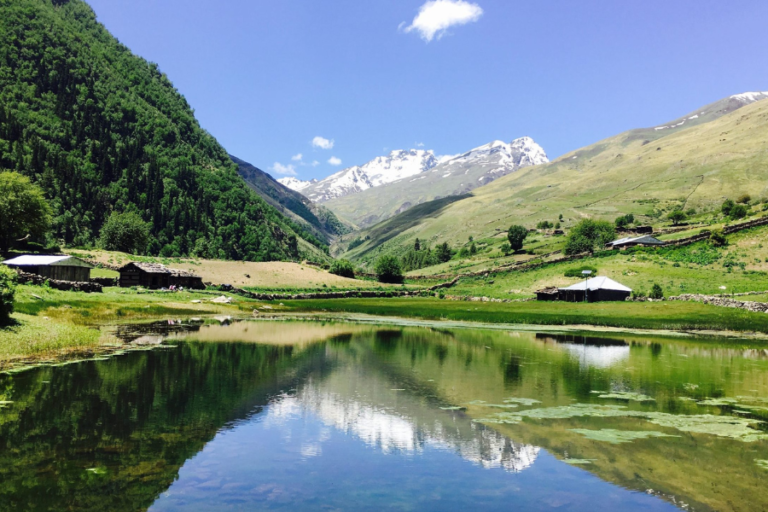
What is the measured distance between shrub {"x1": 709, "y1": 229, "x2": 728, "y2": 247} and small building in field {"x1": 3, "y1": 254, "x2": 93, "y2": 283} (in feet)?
417

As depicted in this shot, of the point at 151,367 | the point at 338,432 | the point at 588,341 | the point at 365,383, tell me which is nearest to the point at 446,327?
the point at 588,341

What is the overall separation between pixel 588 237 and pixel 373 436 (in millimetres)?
148817

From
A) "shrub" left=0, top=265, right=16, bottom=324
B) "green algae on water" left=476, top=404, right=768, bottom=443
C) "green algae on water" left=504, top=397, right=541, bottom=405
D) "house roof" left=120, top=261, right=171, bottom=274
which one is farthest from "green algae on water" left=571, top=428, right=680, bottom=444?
"house roof" left=120, top=261, right=171, bottom=274

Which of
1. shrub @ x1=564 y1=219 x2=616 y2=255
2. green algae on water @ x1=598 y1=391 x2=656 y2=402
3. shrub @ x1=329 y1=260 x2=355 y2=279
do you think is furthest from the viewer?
shrub @ x1=329 y1=260 x2=355 y2=279

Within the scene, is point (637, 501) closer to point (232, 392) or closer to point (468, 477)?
point (468, 477)

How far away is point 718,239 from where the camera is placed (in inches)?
4577

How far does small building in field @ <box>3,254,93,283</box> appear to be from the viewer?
73875 mm

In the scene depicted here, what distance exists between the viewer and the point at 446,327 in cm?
6294

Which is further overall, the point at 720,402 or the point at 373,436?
the point at 720,402

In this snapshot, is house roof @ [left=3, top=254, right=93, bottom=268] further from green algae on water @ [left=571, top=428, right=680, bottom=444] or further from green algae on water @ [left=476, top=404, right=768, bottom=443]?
green algae on water @ [left=571, top=428, right=680, bottom=444]

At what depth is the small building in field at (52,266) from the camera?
73875 mm

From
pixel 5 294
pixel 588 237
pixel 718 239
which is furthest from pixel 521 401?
pixel 588 237

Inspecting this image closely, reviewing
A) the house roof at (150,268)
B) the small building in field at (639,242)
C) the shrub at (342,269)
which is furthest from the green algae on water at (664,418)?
the shrub at (342,269)

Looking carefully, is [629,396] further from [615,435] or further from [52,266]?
[52,266]
